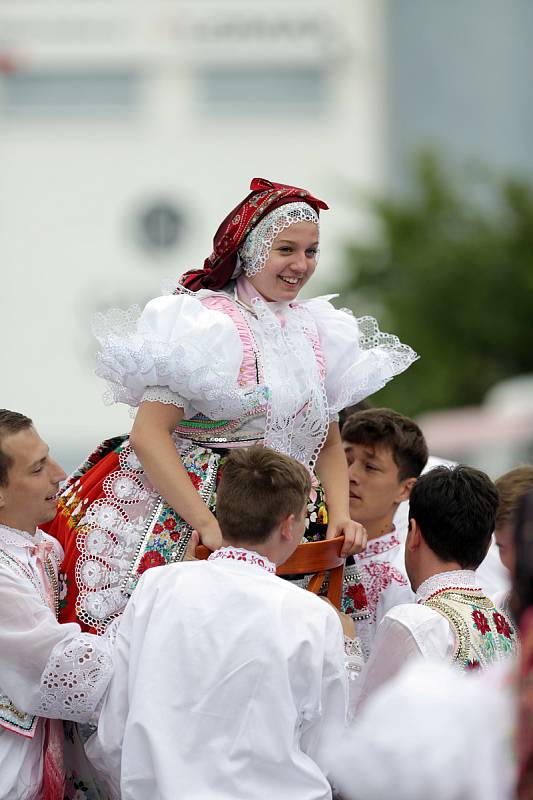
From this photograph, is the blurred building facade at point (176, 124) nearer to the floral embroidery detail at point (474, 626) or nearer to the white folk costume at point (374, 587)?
the white folk costume at point (374, 587)

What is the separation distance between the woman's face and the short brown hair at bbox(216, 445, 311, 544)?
1.96 ft

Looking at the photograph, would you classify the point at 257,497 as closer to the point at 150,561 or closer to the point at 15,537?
the point at 150,561

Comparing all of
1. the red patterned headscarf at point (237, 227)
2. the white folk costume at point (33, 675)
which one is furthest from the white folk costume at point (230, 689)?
the red patterned headscarf at point (237, 227)

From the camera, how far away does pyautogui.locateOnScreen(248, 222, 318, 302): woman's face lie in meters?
3.66

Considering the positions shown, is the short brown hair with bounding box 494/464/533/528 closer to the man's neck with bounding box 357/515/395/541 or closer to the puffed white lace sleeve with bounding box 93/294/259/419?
the man's neck with bounding box 357/515/395/541

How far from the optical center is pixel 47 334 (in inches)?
943

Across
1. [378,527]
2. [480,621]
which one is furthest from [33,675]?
[378,527]

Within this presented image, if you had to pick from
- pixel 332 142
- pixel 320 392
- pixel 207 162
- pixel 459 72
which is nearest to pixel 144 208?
pixel 207 162

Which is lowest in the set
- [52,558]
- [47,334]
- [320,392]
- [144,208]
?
[47,334]

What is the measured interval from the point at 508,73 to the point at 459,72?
2.53 feet

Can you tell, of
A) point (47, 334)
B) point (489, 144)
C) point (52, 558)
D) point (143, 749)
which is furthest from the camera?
point (47, 334)

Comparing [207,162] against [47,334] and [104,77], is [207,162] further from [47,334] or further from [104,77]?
[47,334]

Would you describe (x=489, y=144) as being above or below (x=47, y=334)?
above

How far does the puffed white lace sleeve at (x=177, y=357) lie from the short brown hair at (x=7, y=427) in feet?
0.75
